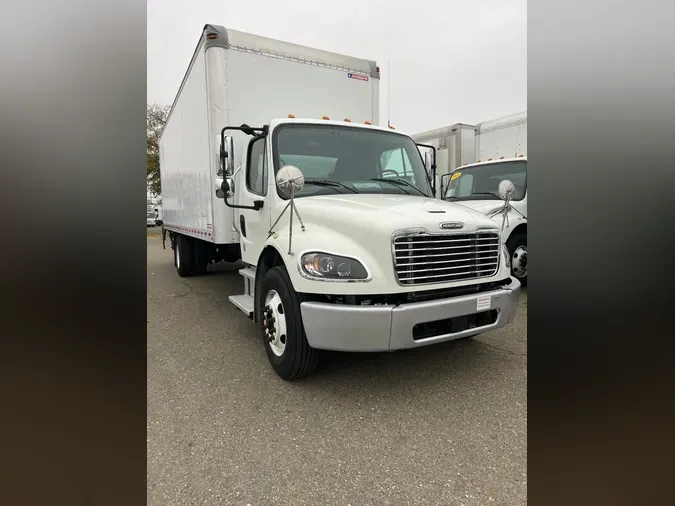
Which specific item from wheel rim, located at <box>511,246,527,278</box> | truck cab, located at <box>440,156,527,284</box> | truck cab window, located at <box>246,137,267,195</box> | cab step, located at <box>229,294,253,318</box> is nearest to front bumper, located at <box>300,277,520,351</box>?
cab step, located at <box>229,294,253,318</box>

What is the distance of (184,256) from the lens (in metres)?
8.62

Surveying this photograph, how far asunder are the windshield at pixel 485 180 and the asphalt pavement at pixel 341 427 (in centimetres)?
356

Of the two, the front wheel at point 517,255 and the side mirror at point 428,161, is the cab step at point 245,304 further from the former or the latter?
the front wheel at point 517,255

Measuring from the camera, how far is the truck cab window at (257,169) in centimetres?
425

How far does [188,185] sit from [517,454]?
6.35 m

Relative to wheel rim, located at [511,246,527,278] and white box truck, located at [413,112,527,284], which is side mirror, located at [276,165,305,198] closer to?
white box truck, located at [413,112,527,284]

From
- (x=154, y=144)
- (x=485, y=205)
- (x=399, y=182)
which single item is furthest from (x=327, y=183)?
(x=154, y=144)

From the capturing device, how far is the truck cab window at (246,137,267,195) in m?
4.25

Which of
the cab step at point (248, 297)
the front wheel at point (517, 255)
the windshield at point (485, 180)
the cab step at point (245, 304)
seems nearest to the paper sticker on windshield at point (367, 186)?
the cab step at point (248, 297)

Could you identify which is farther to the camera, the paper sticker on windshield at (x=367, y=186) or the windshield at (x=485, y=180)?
the windshield at (x=485, y=180)

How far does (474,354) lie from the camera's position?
3.98 meters

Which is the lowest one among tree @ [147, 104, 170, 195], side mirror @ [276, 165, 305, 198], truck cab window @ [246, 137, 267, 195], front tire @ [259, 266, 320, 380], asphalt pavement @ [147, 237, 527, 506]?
asphalt pavement @ [147, 237, 527, 506]

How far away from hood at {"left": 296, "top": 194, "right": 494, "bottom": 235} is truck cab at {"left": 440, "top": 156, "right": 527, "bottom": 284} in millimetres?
2750
